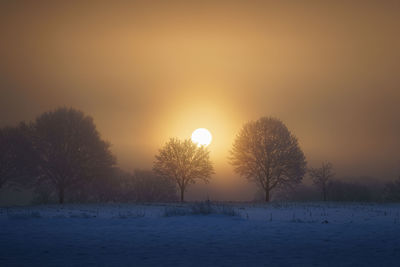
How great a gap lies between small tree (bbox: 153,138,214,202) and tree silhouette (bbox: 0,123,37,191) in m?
19.3

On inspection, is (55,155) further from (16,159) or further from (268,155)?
(268,155)

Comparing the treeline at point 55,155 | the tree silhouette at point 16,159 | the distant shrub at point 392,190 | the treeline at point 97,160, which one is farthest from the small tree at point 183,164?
the distant shrub at point 392,190

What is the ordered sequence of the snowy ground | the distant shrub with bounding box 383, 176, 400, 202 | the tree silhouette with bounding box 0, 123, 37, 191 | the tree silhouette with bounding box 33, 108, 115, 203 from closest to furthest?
the snowy ground, the tree silhouette with bounding box 33, 108, 115, 203, the tree silhouette with bounding box 0, 123, 37, 191, the distant shrub with bounding box 383, 176, 400, 202

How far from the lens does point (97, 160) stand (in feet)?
173

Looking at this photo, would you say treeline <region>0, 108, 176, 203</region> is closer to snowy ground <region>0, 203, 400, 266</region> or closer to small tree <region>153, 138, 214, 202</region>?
small tree <region>153, 138, 214, 202</region>

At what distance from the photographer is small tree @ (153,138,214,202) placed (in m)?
58.5

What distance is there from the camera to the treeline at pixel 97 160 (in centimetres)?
5125

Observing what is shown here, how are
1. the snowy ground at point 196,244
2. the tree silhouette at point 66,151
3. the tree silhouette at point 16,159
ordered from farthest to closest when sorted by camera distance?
1. the tree silhouette at point 16,159
2. the tree silhouette at point 66,151
3. the snowy ground at point 196,244

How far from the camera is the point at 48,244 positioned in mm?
14297

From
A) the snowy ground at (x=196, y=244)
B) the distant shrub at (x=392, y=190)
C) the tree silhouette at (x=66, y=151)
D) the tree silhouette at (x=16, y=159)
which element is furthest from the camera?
the distant shrub at (x=392, y=190)

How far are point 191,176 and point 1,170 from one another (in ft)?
93.3

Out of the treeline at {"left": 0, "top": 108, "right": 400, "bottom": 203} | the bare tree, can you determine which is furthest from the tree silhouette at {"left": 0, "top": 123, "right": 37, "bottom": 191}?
the bare tree

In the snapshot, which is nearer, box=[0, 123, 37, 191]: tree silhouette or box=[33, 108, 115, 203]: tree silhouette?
box=[33, 108, 115, 203]: tree silhouette

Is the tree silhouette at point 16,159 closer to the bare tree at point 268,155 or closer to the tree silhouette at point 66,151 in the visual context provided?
the tree silhouette at point 66,151
